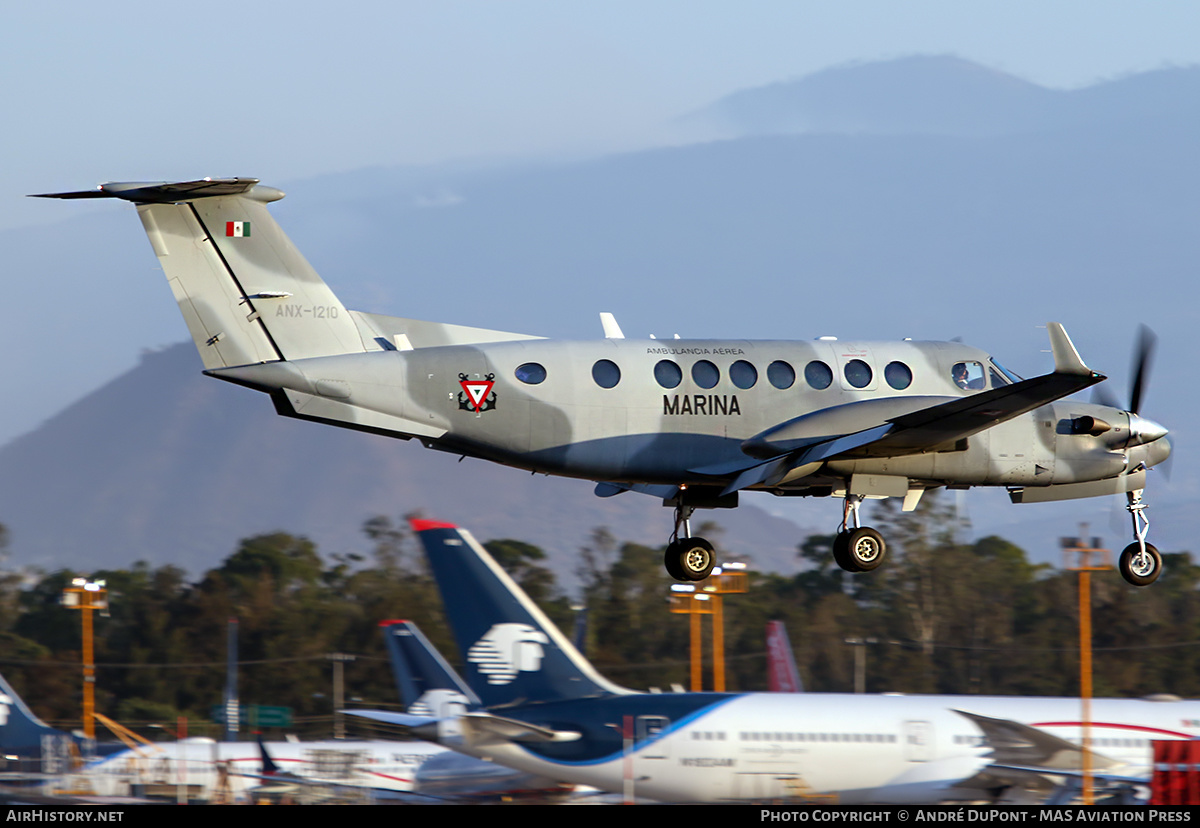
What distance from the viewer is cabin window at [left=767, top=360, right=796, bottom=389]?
27.7m

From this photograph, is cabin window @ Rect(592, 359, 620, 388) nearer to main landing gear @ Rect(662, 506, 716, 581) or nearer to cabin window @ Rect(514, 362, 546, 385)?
cabin window @ Rect(514, 362, 546, 385)

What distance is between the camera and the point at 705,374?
2734cm

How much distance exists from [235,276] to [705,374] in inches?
340

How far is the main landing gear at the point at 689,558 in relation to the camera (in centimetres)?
2870

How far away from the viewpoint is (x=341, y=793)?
3612 cm

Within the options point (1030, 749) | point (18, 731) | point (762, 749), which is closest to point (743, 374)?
point (762, 749)

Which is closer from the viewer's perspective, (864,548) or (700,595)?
(864,548)

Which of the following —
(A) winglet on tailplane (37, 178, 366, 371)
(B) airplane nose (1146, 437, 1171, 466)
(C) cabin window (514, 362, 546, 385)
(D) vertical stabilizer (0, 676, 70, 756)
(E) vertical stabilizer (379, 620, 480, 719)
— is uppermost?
(A) winglet on tailplane (37, 178, 366, 371)

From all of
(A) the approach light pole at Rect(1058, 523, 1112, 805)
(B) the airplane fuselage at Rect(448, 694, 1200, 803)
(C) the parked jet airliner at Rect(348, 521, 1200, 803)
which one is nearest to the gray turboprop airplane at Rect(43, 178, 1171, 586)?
(B) the airplane fuselage at Rect(448, 694, 1200, 803)

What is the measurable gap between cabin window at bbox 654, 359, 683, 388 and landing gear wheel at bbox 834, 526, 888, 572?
4.65 metres

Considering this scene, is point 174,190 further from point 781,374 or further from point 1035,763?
point 1035,763

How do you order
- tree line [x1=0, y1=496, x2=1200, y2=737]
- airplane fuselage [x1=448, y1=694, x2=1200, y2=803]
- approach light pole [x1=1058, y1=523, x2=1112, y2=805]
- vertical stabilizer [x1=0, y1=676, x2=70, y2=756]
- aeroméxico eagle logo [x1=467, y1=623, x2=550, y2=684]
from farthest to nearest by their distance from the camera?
1. tree line [x1=0, y1=496, x2=1200, y2=737]
2. vertical stabilizer [x1=0, y1=676, x2=70, y2=756]
3. approach light pole [x1=1058, y1=523, x2=1112, y2=805]
4. aeroméxico eagle logo [x1=467, y1=623, x2=550, y2=684]
5. airplane fuselage [x1=448, y1=694, x2=1200, y2=803]
